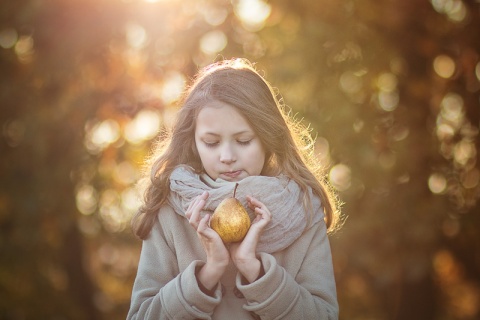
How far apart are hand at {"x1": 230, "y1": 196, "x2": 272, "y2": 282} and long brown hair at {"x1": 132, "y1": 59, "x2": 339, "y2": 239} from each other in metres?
0.30

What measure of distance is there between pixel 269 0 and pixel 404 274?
3.41m

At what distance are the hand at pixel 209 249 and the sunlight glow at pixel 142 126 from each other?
675 centimetres

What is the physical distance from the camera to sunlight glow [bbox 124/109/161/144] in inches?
384

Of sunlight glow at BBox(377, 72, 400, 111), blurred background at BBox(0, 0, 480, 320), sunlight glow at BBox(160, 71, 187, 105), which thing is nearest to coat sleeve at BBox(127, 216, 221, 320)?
blurred background at BBox(0, 0, 480, 320)

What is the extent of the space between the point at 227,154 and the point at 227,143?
5 cm

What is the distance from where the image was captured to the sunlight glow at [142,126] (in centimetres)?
974

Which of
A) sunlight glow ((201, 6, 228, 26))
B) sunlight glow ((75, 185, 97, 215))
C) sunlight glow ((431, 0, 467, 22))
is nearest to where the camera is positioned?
sunlight glow ((431, 0, 467, 22))

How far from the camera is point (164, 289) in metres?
2.98

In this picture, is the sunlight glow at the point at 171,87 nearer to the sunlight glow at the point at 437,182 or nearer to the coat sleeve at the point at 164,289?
the sunlight glow at the point at 437,182

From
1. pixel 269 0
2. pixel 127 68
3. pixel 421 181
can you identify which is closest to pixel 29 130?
pixel 127 68

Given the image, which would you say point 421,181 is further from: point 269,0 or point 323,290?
point 323,290

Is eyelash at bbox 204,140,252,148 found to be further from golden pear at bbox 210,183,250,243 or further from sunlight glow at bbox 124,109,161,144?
sunlight glow at bbox 124,109,161,144

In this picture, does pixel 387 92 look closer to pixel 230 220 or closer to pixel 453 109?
pixel 453 109

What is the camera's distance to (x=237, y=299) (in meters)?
3.06
